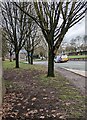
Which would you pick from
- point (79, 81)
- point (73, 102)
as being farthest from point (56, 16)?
point (73, 102)

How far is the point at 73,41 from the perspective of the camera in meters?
74.1

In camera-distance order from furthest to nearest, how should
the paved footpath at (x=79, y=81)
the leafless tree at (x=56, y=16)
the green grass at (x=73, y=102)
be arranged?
1. the leafless tree at (x=56, y=16)
2. the paved footpath at (x=79, y=81)
3. the green grass at (x=73, y=102)

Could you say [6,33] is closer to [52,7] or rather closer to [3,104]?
[52,7]

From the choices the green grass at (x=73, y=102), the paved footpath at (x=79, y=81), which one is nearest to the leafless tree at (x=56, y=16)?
the paved footpath at (x=79, y=81)

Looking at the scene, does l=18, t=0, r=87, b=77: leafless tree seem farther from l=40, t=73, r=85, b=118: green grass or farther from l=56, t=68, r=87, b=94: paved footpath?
l=40, t=73, r=85, b=118: green grass

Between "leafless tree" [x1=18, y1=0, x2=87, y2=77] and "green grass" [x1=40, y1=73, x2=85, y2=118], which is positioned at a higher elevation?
"leafless tree" [x1=18, y1=0, x2=87, y2=77]

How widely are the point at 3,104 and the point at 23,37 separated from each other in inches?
564

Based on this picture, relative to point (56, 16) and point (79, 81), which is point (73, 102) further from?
point (56, 16)

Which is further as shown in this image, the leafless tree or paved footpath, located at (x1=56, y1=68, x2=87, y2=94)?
the leafless tree

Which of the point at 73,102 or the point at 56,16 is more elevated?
the point at 56,16

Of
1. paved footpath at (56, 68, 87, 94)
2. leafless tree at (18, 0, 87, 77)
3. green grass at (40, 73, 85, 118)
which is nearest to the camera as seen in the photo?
green grass at (40, 73, 85, 118)

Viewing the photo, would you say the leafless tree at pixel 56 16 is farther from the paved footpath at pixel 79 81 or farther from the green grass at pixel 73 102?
the green grass at pixel 73 102

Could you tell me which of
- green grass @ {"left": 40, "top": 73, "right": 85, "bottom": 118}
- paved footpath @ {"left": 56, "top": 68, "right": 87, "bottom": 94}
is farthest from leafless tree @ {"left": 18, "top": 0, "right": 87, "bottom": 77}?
green grass @ {"left": 40, "top": 73, "right": 85, "bottom": 118}

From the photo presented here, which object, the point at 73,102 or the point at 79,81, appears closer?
the point at 73,102
